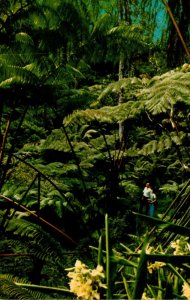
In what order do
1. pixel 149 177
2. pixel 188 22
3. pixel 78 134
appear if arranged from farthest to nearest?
pixel 149 177 < pixel 78 134 < pixel 188 22

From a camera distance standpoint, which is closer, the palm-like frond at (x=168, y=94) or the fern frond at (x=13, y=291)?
the fern frond at (x=13, y=291)

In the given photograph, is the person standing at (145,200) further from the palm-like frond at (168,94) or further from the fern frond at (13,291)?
the fern frond at (13,291)

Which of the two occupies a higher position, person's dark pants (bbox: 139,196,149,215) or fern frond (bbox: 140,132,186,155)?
fern frond (bbox: 140,132,186,155)

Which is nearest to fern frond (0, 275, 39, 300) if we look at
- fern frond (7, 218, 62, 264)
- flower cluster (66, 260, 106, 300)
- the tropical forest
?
the tropical forest

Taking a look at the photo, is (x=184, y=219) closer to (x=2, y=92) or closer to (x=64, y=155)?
(x=2, y=92)

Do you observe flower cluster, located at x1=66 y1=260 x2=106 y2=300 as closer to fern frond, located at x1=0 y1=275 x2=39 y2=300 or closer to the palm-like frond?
fern frond, located at x1=0 y1=275 x2=39 y2=300

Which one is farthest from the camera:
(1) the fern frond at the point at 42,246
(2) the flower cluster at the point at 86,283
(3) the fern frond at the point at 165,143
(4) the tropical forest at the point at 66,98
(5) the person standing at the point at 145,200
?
(5) the person standing at the point at 145,200

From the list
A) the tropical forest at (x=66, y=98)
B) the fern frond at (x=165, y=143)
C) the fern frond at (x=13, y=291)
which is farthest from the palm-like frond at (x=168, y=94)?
the fern frond at (x=13, y=291)

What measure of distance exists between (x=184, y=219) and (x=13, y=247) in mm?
1521

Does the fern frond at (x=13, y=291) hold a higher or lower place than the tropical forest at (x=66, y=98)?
lower

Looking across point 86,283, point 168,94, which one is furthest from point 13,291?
point 168,94

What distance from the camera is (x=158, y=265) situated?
106 centimetres

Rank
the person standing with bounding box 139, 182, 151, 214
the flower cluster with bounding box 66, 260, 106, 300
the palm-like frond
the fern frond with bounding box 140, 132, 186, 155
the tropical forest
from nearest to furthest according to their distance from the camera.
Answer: the flower cluster with bounding box 66, 260, 106, 300 → the tropical forest → the palm-like frond → the fern frond with bounding box 140, 132, 186, 155 → the person standing with bounding box 139, 182, 151, 214

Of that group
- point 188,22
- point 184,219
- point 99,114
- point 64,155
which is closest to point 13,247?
point 99,114
